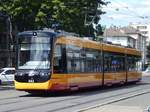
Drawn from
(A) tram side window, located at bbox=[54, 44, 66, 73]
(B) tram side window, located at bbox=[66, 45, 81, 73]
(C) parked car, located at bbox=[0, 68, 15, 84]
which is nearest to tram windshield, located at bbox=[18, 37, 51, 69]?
(A) tram side window, located at bbox=[54, 44, 66, 73]

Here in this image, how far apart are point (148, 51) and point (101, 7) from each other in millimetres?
91296

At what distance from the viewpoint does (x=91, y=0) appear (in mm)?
58844

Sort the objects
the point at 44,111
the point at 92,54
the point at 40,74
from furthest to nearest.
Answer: the point at 92,54, the point at 40,74, the point at 44,111

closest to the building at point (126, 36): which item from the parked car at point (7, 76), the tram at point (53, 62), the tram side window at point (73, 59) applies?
the parked car at point (7, 76)

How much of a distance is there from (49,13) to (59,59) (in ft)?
91.4

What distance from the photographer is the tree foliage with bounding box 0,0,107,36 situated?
2126 inches

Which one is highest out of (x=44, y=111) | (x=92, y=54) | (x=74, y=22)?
(x=74, y=22)

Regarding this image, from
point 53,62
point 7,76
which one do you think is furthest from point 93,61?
point 7,76

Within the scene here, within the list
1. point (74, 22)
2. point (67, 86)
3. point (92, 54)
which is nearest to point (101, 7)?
point (74, 22)

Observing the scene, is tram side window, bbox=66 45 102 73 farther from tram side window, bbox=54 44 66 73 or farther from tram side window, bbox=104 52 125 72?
tram side window, bbox=104 52 125 72

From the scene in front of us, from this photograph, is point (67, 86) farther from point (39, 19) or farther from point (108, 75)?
point (39, 19)

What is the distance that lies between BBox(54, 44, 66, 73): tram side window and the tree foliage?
25166 millimetres

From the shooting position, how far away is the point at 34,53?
27297 millimetres

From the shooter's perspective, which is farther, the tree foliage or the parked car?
the tree foliage
